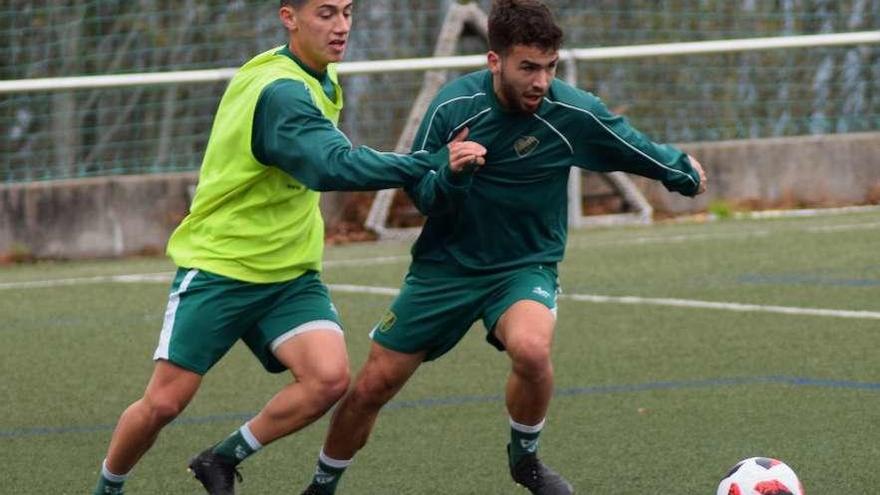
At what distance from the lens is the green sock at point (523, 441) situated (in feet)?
19.4

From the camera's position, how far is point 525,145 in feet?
19.5

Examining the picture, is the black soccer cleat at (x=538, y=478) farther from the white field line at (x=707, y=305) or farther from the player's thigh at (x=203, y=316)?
the white field line at (x=707, y=305)

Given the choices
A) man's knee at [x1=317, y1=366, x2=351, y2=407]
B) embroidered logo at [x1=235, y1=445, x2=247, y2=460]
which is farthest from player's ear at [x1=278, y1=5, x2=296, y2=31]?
embroidered logo at [x1=235, y1=445, x2=247, y2=460]

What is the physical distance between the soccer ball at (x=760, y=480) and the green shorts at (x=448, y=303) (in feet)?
2.92

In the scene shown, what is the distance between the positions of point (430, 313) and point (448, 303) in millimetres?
68

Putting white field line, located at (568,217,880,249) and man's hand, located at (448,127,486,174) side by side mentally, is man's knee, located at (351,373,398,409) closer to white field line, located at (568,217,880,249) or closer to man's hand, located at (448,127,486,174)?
man's hand, located at (448,127,486,174)

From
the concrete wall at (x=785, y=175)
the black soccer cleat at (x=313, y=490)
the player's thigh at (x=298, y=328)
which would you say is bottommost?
the concrete wall at (x=785, y=175)

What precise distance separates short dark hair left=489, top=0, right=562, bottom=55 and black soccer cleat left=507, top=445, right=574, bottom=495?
52.5 inches

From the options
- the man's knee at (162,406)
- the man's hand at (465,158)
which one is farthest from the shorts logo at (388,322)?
the man's hand at (465,158)

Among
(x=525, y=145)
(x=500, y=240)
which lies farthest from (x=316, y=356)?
(x=525, y=145)

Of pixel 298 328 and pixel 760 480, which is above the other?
pixel 298 328

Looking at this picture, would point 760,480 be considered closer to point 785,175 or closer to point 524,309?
point 524,309

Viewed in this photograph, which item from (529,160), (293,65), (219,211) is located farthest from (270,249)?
(529,160)

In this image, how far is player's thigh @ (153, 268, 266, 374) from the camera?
18.0ft
